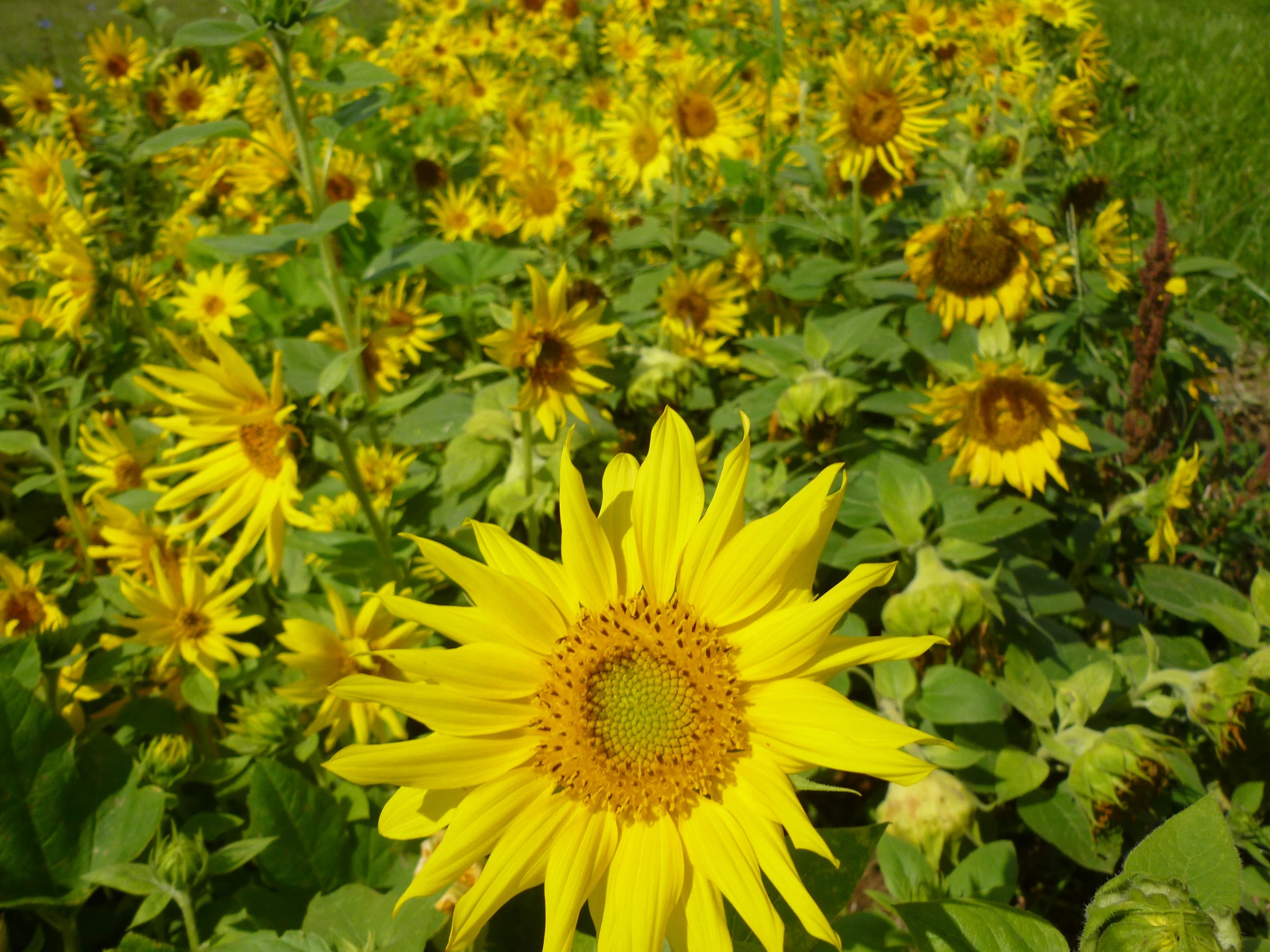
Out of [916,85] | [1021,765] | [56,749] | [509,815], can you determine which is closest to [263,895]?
[56,749]

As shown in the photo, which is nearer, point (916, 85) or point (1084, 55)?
point (916, 85)

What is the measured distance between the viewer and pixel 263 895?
1605mm

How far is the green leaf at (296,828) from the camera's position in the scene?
1633mm

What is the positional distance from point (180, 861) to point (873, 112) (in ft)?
8.98

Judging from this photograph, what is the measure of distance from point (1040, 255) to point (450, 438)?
5.92 feet

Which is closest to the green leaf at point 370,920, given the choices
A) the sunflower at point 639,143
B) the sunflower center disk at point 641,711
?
the sunflower center disk at point 641,711

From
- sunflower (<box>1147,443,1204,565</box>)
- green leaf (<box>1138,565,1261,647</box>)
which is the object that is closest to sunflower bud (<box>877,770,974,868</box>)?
green leaf (<box>1138,565,1261,647</box>)

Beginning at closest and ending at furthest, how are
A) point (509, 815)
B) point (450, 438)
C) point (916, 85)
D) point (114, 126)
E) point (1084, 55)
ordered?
point (509, 815), point (450, 438), point (916, 85), point (1084, 55), point (114, 126)

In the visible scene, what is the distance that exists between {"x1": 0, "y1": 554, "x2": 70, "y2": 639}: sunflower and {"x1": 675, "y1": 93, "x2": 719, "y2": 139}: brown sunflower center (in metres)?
2.77

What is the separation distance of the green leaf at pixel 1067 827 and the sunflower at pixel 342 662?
4.58 ft

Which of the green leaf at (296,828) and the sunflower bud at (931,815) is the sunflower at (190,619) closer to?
the green leaf at (296,828)

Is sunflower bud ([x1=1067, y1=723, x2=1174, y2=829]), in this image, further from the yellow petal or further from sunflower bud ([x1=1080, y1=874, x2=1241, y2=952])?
the yellow petal

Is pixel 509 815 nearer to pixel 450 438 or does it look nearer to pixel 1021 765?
pixel 1021 765

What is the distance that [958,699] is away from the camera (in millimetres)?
1626
